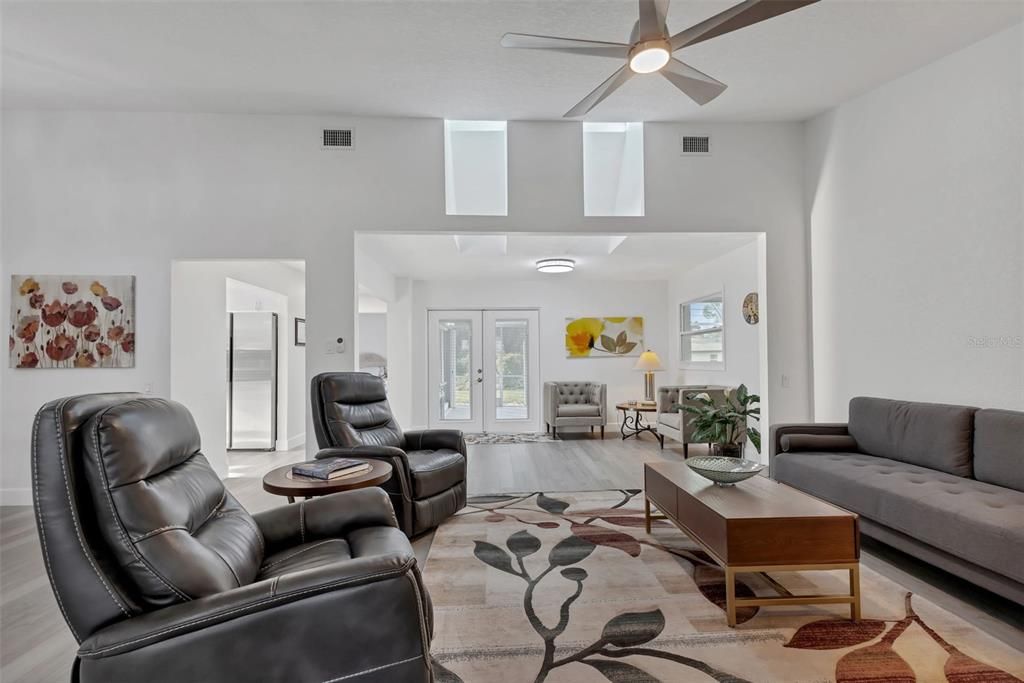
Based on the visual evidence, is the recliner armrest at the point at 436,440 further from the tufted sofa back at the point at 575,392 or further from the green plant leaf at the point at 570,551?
the tufted sofa back at the point at 575,392

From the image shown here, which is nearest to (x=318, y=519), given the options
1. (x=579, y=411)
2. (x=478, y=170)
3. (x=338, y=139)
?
(x=338, y=139)

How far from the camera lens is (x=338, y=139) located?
433 centimetres

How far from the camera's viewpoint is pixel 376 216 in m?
4.35

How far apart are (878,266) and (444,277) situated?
559cm

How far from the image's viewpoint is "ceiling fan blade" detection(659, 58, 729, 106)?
264cm

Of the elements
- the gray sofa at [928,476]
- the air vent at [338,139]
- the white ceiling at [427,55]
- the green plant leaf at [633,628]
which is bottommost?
the green plant leaf at [633,628]

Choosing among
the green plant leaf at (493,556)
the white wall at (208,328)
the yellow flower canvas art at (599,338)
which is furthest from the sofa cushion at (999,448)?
the yellow flower canvas art at (599,338)

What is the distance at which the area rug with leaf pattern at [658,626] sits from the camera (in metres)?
1.80

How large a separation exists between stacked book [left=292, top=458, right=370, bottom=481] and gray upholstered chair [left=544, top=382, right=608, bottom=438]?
4.57 meters

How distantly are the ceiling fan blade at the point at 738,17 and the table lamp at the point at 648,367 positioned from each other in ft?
17.3

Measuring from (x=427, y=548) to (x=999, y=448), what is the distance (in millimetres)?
3203

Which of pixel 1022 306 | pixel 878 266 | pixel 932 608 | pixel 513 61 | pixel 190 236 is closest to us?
pixel 932 608

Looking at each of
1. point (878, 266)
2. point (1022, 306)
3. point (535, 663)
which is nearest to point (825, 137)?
point (878, 266)

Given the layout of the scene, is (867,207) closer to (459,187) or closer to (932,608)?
(932,608)
